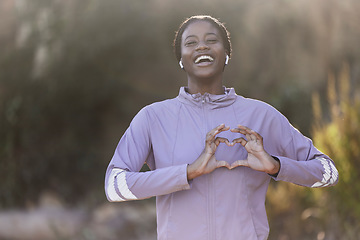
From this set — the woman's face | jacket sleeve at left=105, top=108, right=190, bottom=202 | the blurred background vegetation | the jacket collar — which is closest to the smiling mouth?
the woman's face

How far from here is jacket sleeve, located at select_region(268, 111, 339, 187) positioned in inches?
82.3

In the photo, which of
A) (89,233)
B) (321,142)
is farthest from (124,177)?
(89,233)

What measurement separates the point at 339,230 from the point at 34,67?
5234mm

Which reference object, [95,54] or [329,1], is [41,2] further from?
[329,1]

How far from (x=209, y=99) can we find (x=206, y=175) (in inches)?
12.9

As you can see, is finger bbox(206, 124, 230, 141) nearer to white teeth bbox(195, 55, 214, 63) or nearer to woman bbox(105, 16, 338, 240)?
woman bbox(105, 16, 338, 240)

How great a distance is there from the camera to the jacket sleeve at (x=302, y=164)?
6.86ft

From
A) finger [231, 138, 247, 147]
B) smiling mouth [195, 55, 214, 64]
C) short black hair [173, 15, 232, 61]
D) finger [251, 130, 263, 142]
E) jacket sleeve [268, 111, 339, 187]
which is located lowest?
jacket sleeve [268, 111, 339, 187]

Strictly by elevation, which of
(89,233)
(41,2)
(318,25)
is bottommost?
(89,233)

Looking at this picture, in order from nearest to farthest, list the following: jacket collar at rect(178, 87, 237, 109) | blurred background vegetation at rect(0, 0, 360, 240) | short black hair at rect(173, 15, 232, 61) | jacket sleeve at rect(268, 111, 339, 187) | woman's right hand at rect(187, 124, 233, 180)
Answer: woman's right hand at rect(187, 124, 233, 180)
jacket sleeve at rect(268, 111, 339, 187)
jacket collar at rect(178, 87, 237, 109)
short black hair at rect(173, 15, 232, 61)
blurred background vegetation at rect(0, 0, 360, 240)

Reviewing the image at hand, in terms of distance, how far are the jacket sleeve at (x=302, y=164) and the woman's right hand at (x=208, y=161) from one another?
0.81 ft

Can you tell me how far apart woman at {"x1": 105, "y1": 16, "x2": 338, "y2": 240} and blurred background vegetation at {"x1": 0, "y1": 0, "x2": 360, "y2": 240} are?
6.02 meters

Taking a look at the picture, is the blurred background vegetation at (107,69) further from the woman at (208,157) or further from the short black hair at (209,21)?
the woman at (208,157)

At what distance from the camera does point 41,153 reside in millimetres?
8289
